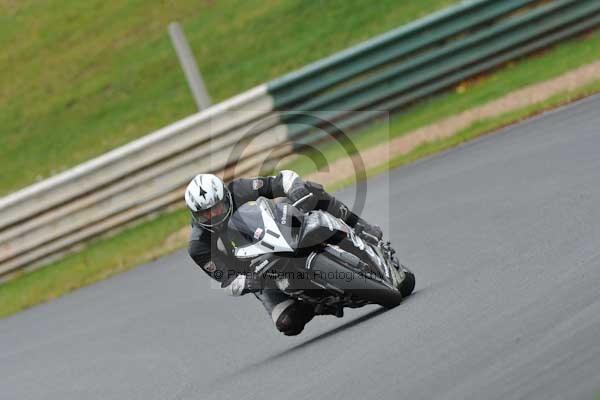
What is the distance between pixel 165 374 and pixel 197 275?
331 cm

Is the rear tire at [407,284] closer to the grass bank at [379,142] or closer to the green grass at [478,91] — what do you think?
the grass bank at [379,142]

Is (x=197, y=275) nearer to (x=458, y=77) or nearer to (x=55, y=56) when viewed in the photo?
(x=458, y=77)

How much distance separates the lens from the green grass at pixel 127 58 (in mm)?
18156

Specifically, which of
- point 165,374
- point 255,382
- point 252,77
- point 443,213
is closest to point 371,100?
point 252,77

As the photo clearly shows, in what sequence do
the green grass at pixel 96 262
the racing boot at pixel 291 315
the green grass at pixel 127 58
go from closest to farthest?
the racing boot at pixel 291 315
the green grass at pixel 96 262
the green grass at pixel 127 58

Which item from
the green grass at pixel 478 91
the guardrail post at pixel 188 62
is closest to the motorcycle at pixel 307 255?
the green grass at pixel 478 91

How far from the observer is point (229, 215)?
827cm

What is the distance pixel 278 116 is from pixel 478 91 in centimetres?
263

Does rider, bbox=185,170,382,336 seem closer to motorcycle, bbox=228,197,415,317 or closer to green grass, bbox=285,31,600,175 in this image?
motorcycle, bbox=228,197,415,317

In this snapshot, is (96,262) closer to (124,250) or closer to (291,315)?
(124,250)

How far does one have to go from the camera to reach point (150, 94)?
62.8 feet

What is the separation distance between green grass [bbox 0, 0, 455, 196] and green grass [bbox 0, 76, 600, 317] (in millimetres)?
3434

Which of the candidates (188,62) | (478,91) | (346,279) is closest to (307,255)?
(346,279)

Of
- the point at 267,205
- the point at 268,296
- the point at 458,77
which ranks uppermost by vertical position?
the point at 267,205
